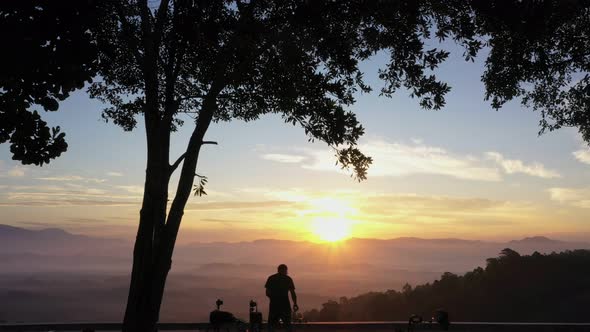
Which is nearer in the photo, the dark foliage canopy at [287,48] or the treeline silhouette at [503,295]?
the dark foliage canopy at [287,48]

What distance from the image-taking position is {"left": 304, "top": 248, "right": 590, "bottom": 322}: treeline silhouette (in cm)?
4309

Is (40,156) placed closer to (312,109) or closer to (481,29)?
(312,109)

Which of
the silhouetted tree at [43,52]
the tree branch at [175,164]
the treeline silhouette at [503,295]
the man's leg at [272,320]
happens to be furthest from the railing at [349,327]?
the treeline silhouette at [503,295]

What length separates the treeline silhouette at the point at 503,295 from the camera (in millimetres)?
43094

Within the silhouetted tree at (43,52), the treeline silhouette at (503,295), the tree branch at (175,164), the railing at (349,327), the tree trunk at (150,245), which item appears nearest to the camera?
the silhouetted tree at (43,52)

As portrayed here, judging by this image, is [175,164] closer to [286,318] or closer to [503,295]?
[286,318]

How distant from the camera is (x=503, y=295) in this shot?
44469mm

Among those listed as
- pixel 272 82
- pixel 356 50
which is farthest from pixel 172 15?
pixel 356 50

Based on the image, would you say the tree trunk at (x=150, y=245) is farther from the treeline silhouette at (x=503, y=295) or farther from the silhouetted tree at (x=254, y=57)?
the treeline silhouette at (x=503, y=295)

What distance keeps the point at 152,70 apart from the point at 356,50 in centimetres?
566

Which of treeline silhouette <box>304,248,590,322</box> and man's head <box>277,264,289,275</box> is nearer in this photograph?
man's head <box>277,264,289,275</box>

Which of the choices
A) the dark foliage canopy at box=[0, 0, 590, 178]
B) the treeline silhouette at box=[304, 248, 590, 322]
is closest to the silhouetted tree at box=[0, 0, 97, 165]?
the dark foliage canopy at box=[0, 0, 590, 178]

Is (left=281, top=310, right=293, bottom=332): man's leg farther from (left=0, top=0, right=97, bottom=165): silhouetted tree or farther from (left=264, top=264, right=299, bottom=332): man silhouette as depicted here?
(left=0, top=0, right=97, bottom=165): silhouetted tree

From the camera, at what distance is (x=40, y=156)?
50.3 ft
